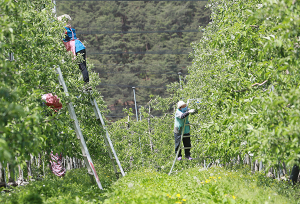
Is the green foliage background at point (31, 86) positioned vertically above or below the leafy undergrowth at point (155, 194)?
above

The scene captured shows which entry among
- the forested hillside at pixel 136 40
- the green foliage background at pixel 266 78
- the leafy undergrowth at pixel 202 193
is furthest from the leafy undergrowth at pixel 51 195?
the forested hillside at pixel 136 40

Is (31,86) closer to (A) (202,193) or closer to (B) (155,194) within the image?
(B) (155,194)

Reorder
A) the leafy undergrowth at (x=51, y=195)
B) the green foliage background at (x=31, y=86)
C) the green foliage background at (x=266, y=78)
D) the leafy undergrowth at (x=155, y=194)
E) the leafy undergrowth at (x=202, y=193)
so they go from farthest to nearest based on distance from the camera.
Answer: the leafy undergrowth at (x=202, y=193), the leafy undergrowth at (x=155, y=194), the leafy undergrowth at (x=51, y=195), the green foliage background at (x=266, y=78), the green foliage background at (x=31, y=86)

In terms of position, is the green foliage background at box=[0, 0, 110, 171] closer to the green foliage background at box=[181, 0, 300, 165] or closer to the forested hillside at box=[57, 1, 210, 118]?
the green foliage background at box=[181, 0, 300, 165]

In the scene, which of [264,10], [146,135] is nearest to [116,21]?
[146,135]

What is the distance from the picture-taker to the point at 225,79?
544 centimetres

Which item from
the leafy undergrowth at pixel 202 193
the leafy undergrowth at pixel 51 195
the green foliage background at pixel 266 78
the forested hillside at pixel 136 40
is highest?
the forested hillside at pixel 136 40

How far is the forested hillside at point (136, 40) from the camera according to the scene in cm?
3331

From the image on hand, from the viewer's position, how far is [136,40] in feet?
120

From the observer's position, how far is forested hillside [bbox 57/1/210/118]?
33312 millimetres

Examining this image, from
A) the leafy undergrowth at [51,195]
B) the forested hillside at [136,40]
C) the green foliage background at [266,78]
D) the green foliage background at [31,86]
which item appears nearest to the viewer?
the green foliage background at [31,86]

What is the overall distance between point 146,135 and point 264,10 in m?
11.7

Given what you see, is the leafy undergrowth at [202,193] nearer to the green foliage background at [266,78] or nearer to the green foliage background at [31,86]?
the green foliage background at [266,78]

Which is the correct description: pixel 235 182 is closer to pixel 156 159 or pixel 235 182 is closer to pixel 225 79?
pixel 225 79
